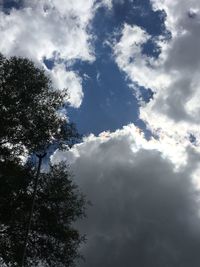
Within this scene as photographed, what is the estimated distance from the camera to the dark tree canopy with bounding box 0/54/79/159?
149 feet

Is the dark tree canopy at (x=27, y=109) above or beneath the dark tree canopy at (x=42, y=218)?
above

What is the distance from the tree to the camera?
149 feet

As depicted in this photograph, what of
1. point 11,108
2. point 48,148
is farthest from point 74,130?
point 11,108

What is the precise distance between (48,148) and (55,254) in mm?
8789

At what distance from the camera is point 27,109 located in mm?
46406

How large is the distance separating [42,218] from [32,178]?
3.42 m

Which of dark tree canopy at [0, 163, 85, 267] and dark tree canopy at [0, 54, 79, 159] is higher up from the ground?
dark tree canopy at [0, 54, 79, 159]

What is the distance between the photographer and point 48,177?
47.7 metres

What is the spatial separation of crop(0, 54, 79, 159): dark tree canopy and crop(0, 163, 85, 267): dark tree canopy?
7.76 ft

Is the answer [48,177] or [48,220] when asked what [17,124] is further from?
[48,220]

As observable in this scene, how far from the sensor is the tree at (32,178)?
4556 centimetres

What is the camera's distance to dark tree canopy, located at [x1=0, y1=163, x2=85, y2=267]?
45622mm

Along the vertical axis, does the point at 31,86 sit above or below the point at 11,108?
above

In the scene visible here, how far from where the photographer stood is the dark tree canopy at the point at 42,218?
45622 mm
